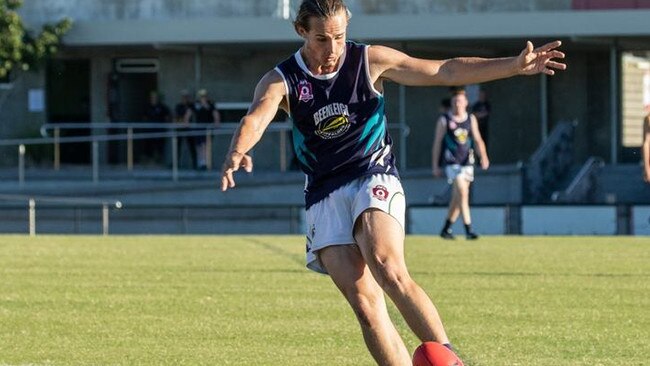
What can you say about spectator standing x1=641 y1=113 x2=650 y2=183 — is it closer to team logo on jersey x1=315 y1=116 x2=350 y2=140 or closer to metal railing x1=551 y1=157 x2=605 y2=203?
team logo on jersey x1=315 y1=116 x2=350 y2=140

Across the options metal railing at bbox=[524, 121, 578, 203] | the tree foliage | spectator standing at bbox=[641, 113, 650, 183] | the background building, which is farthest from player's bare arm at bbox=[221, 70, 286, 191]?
the tree foliage

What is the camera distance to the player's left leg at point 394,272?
732 centimetres

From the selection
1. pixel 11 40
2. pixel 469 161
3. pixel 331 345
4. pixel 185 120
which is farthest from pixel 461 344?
pixel 11 40

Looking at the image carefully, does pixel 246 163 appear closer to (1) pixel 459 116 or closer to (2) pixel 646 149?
(2) pixel 646 149

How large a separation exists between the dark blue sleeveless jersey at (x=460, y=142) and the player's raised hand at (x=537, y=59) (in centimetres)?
1389

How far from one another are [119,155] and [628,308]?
23.0m

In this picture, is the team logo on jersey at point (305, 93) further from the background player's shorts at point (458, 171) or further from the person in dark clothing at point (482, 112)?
the person in dark clothing at point (482, 112)

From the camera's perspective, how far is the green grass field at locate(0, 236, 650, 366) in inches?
385

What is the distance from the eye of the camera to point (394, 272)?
7.36m

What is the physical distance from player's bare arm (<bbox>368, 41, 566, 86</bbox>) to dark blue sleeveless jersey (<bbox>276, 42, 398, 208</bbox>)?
3.5 inches

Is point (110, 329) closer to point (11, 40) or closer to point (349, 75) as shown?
point (349, 75)

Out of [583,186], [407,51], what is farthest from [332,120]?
[407,51]

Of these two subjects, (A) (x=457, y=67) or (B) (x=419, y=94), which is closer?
(A) (x=457, y=67)

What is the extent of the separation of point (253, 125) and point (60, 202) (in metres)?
24.8
